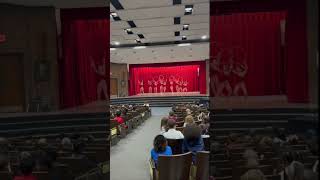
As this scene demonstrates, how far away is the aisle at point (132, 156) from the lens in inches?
220

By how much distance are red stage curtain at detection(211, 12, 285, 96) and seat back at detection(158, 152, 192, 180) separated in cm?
163

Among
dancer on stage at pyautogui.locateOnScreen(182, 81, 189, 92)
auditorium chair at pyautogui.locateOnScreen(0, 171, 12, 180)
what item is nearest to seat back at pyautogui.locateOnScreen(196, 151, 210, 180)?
auditorium chair at pyautogui.locateOnScreen(0, 171, 12, 180)

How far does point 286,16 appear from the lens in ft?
5.85

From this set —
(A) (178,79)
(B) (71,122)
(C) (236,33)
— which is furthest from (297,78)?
(A) (178,79)

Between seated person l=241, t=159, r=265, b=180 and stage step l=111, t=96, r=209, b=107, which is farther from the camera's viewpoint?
stage step l=111, t=96, r=209, b=107

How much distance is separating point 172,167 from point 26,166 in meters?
1.52

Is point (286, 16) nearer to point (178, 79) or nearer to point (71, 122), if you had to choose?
point (71, 122)

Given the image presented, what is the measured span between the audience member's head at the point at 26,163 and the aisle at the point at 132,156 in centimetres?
287

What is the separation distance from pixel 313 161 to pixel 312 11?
0.69 meters

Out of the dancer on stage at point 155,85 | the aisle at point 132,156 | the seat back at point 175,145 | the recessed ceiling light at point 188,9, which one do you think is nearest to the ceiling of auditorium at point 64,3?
the seat back at point 175,145

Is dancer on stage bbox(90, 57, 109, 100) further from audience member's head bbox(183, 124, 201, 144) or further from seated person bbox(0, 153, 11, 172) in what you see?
audience member's head bbox(183, 124, 201, 144)

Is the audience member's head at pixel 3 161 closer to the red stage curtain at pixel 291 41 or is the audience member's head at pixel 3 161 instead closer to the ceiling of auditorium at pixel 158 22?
the red stage curtain at pixel 291 41

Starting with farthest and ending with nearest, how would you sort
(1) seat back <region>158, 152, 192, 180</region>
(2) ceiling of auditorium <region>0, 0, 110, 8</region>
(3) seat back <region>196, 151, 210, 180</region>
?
(3) seat back <region>196, 151, 210, 180</region> → (1) seat back <region>158, 152, 192, 180</region> → (2) ceiling of auditorium <region>0, 0, 110, 8</region>

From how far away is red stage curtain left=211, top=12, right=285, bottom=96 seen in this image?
189cm
